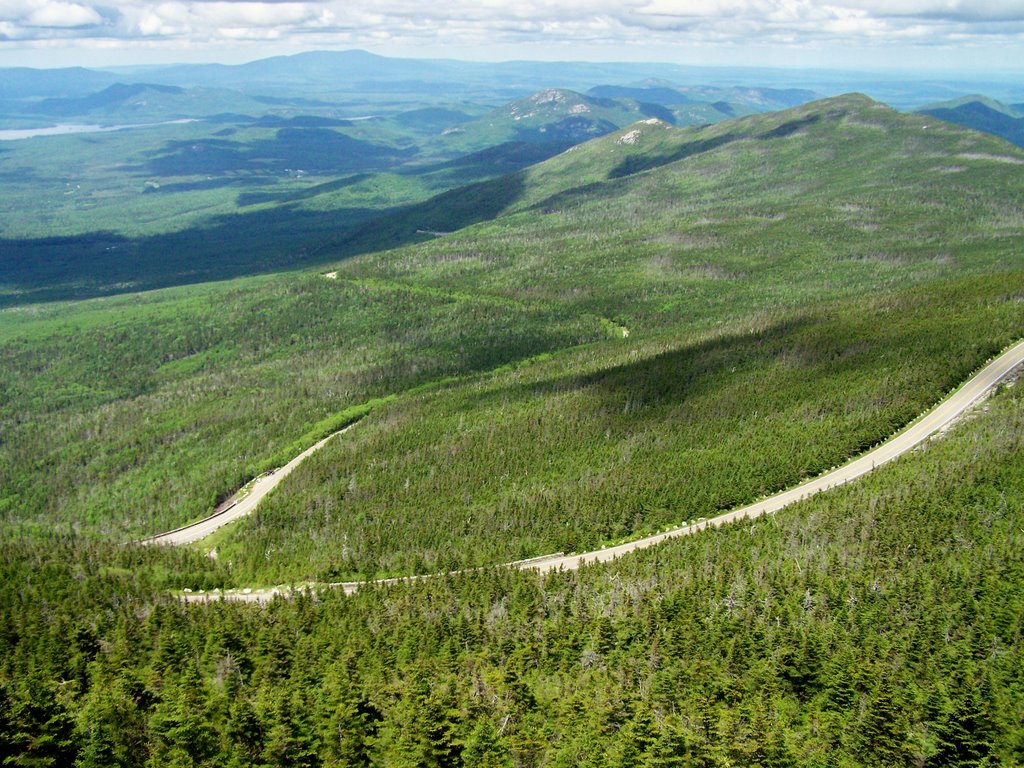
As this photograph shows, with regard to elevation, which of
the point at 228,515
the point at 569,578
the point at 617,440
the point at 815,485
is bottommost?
the point at 228,515

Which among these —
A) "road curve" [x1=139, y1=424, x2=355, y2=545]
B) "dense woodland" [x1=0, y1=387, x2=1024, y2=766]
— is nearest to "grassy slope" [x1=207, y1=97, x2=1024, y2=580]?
"road curve" [x1=139, y1=424, x2=355, y2=545]

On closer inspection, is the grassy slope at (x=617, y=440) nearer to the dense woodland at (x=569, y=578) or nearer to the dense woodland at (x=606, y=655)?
the dense woodland at (x=569, y=578)

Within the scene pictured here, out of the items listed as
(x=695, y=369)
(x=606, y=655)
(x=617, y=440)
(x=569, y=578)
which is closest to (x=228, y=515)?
(x=617, y=440)

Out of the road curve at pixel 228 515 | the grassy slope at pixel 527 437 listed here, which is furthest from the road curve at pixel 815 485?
the road curve at pixel 228 515

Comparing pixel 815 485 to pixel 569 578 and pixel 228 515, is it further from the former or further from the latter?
pixel 228 515

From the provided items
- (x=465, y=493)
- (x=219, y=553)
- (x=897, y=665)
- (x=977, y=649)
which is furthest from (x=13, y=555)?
(x=977, y=649)
